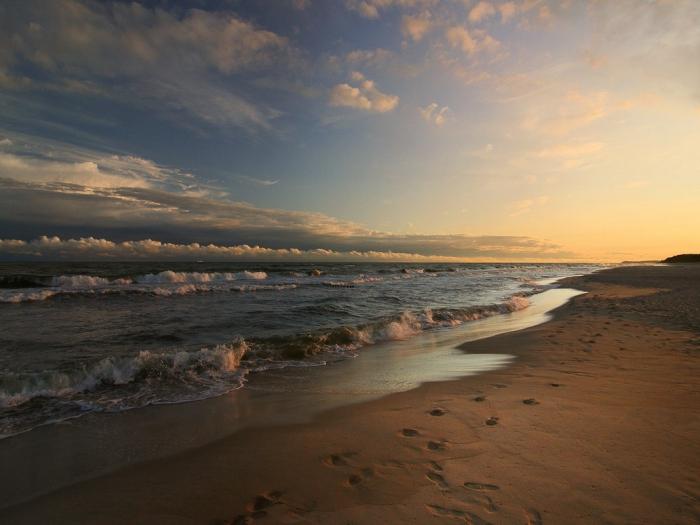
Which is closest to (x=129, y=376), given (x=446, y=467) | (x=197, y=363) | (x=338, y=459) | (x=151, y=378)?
(x=151, y=378)

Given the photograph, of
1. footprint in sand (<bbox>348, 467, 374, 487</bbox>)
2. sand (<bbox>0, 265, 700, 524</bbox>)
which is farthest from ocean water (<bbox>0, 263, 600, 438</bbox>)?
footprint in sand (<bbox>348, 467, 374, 487</bbox>)

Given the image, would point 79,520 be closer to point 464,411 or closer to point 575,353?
point 464,411

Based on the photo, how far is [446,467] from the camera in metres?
3.38

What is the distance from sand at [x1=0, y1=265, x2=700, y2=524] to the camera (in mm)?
2807

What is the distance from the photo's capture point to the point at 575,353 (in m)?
7.89

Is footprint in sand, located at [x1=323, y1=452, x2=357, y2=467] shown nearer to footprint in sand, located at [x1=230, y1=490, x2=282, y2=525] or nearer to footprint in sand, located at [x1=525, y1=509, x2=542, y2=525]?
footprint in sand, located at [x1=230, y1=490, x2=282, y2=525]

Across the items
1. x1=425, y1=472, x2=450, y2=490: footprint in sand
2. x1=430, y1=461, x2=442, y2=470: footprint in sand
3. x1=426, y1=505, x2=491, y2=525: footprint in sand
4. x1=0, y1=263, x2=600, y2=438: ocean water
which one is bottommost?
x1=0, y1=263, x2=600, y2=438: ocean water

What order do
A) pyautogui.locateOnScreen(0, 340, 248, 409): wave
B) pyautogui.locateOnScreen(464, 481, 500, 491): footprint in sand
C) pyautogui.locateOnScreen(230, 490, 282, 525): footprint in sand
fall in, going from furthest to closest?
pyautogui.locateOnScreen(0, 340, 248, 409): wave → pyautogui.locateOnScreen(464, 481, 500, 491): footprint in sand → pyautogui.locateOnScreen(230, 490, 282, 525): footprint in sand

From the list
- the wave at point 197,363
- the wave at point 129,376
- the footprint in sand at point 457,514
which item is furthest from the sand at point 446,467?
the wave at point 197,363

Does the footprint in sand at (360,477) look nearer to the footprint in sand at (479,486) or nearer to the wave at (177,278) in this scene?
the footprint in sand at (479,486)

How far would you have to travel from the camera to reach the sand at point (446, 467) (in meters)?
2.81

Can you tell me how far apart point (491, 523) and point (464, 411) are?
2230 mm

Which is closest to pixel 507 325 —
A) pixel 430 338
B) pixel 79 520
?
pixel 430 338

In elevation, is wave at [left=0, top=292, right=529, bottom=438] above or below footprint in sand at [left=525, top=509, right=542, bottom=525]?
below
